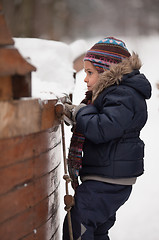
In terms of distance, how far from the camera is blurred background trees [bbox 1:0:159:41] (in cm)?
802

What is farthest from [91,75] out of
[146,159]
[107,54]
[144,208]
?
[146,159]

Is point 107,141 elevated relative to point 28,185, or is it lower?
elevated

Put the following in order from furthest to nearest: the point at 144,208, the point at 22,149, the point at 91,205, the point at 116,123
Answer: the point at 144,208 < the point at 91,205 < the point at 116,123 < the point at 22,149

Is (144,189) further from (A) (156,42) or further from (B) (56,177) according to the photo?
(A) (156,42)

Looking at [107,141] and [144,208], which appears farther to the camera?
[144,208]

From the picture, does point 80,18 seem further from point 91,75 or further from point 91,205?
point 91,205

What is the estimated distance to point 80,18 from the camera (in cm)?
897

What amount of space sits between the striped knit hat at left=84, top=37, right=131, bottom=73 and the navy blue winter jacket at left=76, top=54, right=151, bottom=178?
6cm

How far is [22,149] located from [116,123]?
0.51 meters

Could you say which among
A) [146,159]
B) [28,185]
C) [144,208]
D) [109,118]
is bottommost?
[144,208]

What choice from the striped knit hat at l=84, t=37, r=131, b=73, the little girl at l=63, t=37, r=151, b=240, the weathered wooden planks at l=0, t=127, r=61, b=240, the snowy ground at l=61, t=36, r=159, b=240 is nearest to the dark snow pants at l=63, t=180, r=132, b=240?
the little girl at l=63, t=37, r=151, b=240

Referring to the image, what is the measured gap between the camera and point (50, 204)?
1489 mm

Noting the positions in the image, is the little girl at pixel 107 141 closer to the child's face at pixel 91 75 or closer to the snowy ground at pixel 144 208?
the child's face at pixel 91 75

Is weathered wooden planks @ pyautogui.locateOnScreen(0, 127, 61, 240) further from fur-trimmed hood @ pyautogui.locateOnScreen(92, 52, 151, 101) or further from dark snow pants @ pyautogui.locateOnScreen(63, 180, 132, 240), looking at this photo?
fur-trimmed hood @ pyautogui.locateOnScreen(92, 52, 151, 101)
